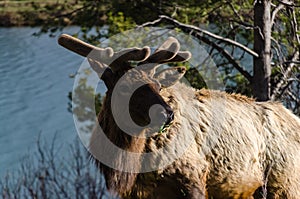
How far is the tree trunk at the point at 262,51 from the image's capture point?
9.85 m

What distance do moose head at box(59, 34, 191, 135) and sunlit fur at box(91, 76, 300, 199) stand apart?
0.11m

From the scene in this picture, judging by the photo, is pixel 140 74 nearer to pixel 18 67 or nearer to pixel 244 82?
pixel 244 82

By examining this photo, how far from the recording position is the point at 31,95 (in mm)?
21000

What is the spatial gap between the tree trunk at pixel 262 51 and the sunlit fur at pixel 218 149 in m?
3.83

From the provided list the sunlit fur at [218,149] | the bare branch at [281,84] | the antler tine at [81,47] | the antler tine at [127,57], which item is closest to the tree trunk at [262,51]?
the bare branch at [281,84]

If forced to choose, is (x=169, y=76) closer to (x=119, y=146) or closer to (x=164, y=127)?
(x=164, y=127)

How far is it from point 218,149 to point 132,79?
42.4 inches

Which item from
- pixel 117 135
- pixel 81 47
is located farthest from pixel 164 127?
pixel 81 47

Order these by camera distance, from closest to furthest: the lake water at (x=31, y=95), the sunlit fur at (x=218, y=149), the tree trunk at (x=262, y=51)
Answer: the sunlit fur at (x=218, y=149)
the tree trunk at (x=262, y=51)
the lake water at (x=31, y=95)

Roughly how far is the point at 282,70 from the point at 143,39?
8.65 ft

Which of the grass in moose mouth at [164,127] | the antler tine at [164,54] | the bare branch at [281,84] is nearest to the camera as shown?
the grass in moose mouth at [164,127]

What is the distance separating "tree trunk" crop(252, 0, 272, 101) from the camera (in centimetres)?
985

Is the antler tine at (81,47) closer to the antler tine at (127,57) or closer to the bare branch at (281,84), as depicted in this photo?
the antler tine at (127,57)

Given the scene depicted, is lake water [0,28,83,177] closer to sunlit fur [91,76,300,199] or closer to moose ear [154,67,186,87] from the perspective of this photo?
sunlit fur [91,76,300,199]
